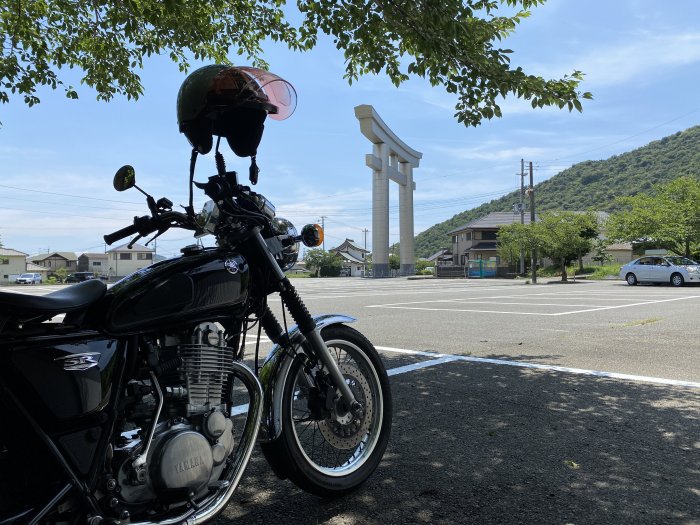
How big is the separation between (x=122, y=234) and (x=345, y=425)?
1388mm

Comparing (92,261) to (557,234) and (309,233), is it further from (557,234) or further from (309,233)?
(309,233)

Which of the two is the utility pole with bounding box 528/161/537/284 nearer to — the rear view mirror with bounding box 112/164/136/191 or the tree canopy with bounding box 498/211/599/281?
the tree canopy with bounding box 498/211/599/281

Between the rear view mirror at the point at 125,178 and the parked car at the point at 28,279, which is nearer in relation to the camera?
the rear view mirror at the point at 125,178

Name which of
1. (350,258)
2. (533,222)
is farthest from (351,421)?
(350,258)

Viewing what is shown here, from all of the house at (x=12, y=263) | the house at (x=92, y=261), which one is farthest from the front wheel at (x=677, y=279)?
the house at (x=92, y=261)

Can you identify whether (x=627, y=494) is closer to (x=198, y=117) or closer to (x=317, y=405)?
(x=317, y=405)

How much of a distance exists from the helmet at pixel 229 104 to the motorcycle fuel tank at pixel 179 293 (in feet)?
2.06

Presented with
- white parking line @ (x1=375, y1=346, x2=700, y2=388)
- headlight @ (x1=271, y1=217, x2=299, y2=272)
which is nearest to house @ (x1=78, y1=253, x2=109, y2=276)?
white parking line @ (x1=375, y1=346, x2=700, y2=388)

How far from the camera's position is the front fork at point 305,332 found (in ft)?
7.70

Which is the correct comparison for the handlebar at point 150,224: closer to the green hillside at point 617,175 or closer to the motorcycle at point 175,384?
the motorcycle at point 175,384

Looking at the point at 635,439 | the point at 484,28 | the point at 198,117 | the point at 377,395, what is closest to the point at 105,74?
the point at 484,28

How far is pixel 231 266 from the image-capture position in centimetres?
207

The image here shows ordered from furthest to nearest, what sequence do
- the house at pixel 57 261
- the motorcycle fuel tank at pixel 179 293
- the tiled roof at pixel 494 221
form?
the house at pixel 57 261 < the tiled roof at pixel 494 221 < the motorcycle fuel tank at pixel 179 293

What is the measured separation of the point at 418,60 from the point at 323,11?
1107mm
